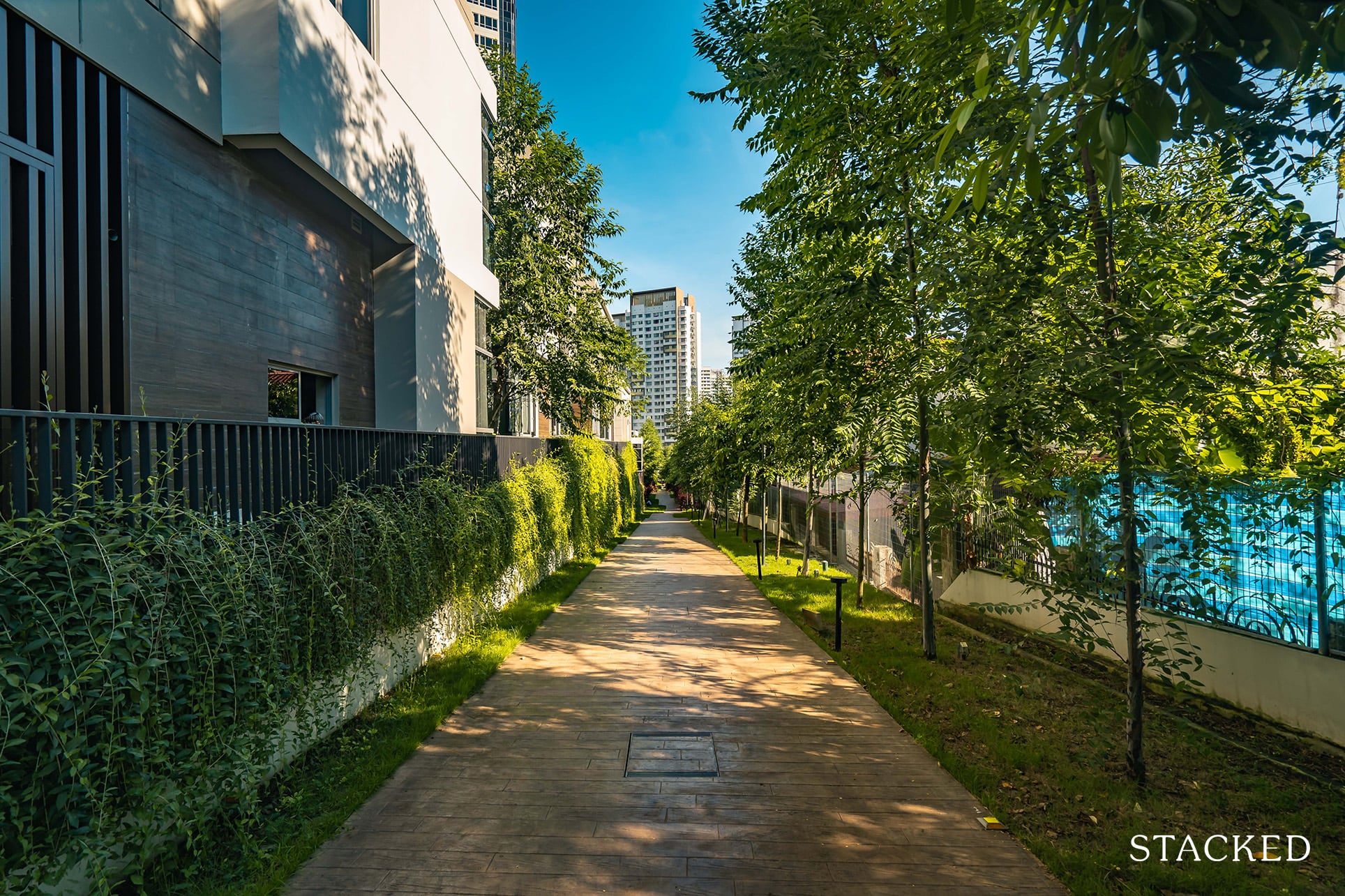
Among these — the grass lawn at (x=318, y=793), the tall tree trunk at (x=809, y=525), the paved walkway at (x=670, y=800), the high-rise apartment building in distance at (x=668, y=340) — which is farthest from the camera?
the high-rise apartment building in distance at (x=668, y=340)

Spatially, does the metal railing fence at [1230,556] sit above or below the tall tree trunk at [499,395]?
below

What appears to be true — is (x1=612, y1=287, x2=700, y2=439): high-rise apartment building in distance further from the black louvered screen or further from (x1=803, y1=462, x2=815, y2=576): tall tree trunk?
the black louvered screen

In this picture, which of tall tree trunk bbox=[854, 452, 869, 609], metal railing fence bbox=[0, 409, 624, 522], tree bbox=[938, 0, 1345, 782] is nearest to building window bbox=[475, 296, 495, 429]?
metal railing fence bbox=[0, 409, 624, 522]

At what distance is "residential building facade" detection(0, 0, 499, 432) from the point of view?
14.3ft

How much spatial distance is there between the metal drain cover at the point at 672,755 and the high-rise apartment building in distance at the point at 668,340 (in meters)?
87.5

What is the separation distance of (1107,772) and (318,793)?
5.32 meters

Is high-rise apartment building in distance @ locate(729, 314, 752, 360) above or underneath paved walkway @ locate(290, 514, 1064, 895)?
above

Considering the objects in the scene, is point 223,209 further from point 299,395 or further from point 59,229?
point 299,395

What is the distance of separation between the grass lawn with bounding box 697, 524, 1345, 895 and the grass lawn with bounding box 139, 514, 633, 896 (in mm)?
4010

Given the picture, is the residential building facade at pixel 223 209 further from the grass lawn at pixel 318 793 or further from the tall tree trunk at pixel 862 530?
the tall tree trunk at pixel 862 530

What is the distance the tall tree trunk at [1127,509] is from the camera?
3889 millimetres

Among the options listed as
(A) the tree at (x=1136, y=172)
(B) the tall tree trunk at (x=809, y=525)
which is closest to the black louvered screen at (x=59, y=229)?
(A) the tree at (x=1136, y=172)

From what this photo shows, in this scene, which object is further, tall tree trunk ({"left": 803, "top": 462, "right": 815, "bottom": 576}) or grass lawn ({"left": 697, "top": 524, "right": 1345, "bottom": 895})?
tall tree trunk ({"left": 803, "top": 462, "right": 815, "bottom": 576})

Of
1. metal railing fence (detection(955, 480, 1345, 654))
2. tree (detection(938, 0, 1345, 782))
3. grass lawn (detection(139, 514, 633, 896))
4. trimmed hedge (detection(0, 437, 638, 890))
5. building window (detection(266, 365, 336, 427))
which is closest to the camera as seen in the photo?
tree (detection(938, 0, 1345, 782))
